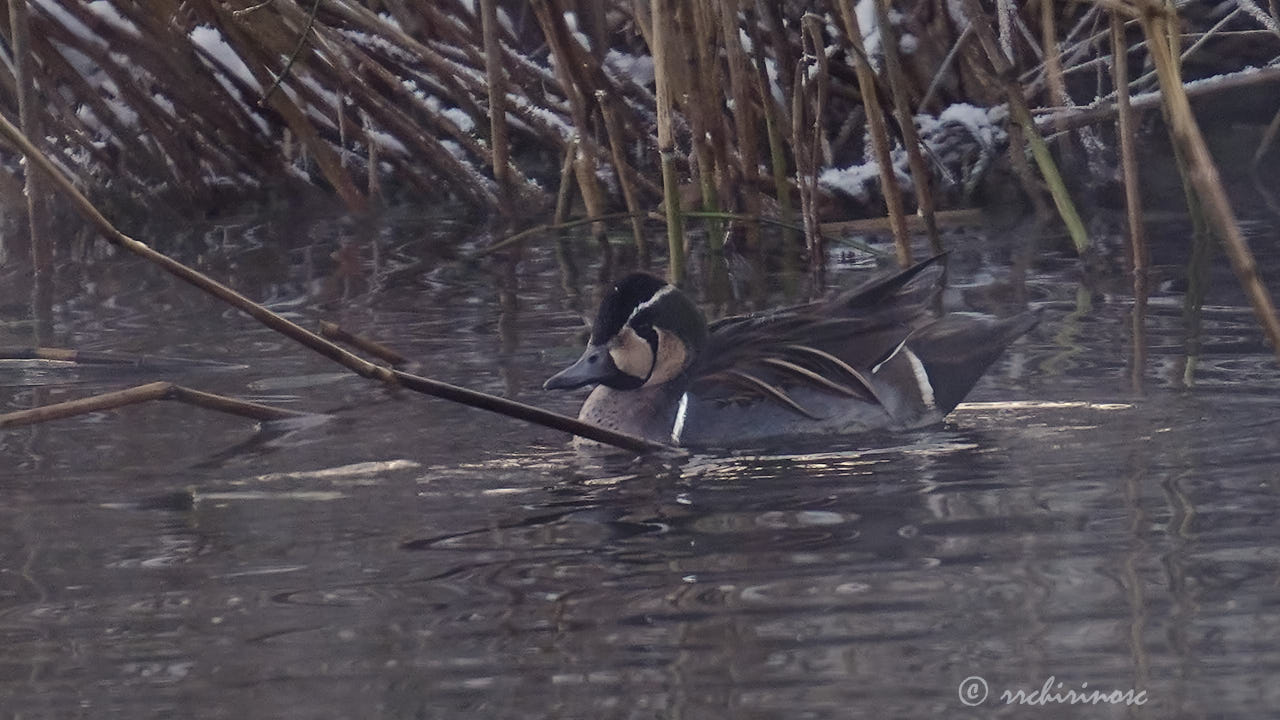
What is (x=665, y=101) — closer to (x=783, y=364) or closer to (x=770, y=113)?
(x=783, y=364)

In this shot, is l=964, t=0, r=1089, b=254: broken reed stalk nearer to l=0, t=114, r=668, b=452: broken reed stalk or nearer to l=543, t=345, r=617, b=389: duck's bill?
l=543, t=345, r=617, b=389: duck's bill

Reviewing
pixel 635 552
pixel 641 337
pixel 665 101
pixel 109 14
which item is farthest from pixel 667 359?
pixel 109 14

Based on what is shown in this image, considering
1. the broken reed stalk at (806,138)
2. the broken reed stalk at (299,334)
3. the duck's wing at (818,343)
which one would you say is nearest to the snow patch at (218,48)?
the broken reed stalk at (806,138)

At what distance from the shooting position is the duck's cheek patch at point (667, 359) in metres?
4.85

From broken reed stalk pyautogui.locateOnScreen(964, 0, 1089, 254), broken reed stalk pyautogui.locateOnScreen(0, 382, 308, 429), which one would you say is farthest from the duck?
broken reed stalk pyautogui.locateOnScreen(964, 0, 1089, 254)

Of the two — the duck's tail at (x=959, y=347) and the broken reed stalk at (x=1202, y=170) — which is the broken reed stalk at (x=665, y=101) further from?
the broken reed stalk at (x=1202, y=170)

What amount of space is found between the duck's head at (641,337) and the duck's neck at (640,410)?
0.04 m

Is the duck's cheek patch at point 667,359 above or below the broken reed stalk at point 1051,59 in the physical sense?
below

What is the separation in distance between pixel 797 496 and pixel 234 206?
6.21 metres

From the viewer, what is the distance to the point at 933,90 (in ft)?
26.1

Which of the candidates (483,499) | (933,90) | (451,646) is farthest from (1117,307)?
(451,646)

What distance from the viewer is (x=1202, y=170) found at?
3037 mm

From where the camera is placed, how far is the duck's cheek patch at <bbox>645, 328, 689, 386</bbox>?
15.9 ft

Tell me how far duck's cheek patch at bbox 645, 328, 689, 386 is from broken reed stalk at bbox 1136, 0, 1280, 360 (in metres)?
1.84
